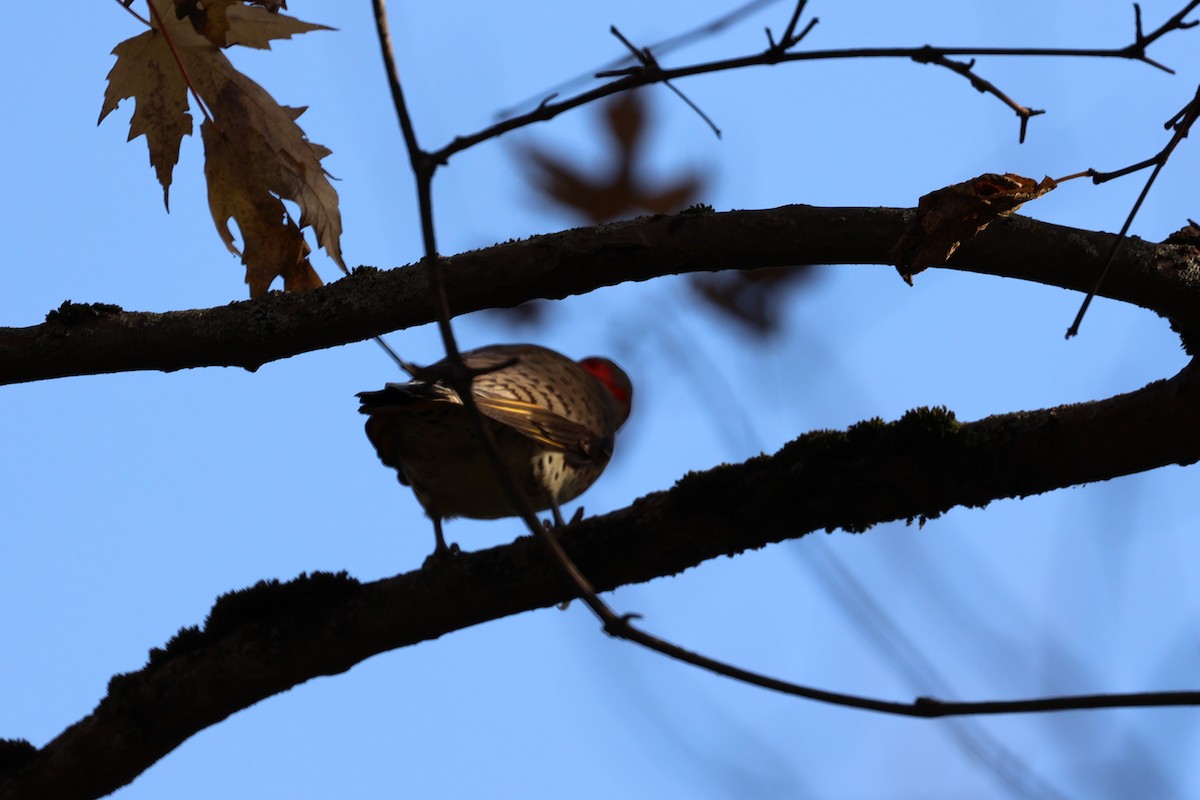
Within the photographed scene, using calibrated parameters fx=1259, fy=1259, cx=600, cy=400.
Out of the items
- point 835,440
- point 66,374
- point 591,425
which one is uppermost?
point 591,425

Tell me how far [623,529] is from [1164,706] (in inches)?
78.7

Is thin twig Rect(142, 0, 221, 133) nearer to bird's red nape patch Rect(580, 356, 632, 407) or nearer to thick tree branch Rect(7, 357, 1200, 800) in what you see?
thick tree branch Rect(7, 357, 1200, 800)

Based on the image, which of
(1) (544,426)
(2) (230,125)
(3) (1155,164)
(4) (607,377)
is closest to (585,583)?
(3) (1155,164)

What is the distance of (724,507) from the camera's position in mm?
3477

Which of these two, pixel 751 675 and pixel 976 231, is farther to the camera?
pixel 976 231

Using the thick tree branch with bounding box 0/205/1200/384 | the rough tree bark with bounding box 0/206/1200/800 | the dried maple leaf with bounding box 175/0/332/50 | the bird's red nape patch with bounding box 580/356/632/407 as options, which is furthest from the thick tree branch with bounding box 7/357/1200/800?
the bird's red nape patch with bounding box 580/356/632/407

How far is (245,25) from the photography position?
144 inches

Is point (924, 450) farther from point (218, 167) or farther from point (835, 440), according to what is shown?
point (218, 167)

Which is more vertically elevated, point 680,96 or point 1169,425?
point 680,96

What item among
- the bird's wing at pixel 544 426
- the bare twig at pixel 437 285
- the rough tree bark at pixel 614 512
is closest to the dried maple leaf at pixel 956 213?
the rough tree bark at pixel 614 512

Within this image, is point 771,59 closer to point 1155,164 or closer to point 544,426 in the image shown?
point 1155,164

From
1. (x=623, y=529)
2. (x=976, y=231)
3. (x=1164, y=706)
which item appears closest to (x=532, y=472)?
(x=623, y=529)

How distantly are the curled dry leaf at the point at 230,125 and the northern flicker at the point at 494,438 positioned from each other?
111 cm

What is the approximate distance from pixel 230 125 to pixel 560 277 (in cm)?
113
